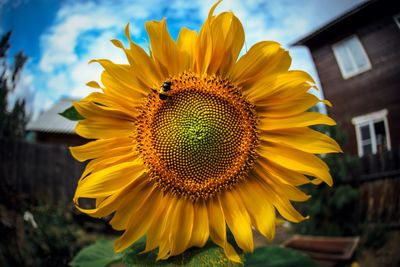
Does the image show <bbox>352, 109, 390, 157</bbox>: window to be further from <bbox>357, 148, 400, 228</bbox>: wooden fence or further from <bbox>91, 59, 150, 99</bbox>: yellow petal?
<bbox>91, 59, 150, 99</bbox>: yellow petal

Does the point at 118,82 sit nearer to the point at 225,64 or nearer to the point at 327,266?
the point at 225,64

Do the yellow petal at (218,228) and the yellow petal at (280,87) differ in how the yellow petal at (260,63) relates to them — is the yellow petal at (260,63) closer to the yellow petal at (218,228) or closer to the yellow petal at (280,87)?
the yellow petal at (280,87)

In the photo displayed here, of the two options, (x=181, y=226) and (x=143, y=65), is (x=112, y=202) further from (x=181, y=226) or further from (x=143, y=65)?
(x=143, y=65)

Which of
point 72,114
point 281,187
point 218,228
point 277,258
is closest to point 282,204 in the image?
point 281,187

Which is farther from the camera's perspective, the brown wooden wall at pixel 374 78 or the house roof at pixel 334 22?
the house roof at pixel 334 22

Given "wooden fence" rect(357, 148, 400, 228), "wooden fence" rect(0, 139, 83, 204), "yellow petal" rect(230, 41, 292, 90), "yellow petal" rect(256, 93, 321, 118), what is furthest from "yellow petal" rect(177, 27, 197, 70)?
"wooden fence" rect(0, 139, 83, 204)

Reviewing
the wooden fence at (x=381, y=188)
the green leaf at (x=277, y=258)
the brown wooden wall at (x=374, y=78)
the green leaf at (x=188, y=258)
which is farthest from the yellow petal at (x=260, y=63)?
the wooden fence at (x=381, y=188)

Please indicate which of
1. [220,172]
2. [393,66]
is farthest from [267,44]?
[393,66]
